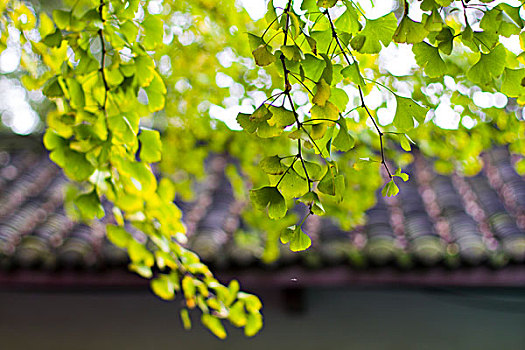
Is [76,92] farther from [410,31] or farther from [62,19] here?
[410,31]

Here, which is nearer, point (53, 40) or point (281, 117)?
point (281, 117)

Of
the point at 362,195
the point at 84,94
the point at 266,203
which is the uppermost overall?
the point at 362,195

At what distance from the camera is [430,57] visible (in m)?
0.58

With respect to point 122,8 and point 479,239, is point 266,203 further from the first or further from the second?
point 479,239

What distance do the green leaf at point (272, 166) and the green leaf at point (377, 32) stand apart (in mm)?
153

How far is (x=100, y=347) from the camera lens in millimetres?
2527

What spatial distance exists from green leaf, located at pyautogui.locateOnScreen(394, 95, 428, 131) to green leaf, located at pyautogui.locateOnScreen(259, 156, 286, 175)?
15cm

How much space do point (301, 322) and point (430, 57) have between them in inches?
81.9

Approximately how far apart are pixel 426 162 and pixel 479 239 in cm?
135

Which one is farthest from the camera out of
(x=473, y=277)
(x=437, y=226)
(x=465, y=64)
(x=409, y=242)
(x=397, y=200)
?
(x=397, y=200)

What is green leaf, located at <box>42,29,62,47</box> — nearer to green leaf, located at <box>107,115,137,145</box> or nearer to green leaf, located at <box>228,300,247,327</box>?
green leaf, located at <box>107,115,137,145</box>

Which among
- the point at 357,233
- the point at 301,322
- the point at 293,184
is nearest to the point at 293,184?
the point at 293,184

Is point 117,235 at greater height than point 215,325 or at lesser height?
greater

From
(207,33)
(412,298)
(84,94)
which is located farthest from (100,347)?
(84,94)
